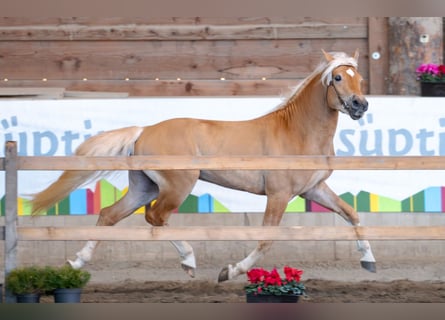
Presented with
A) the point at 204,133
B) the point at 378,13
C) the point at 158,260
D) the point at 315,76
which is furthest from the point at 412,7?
the point at 158,260

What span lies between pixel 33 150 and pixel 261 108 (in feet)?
6.50

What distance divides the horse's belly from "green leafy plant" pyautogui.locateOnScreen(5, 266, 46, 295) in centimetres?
226

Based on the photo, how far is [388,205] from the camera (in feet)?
35.2

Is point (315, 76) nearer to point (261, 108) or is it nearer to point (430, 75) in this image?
point (261, 108)

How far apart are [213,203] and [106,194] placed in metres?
0.92

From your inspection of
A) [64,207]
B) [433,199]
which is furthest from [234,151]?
[433,199]

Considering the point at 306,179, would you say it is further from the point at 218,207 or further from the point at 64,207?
the point at 64,207

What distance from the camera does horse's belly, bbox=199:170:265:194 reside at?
32.2 ft

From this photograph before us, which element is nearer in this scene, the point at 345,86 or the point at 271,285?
the point at 271,285

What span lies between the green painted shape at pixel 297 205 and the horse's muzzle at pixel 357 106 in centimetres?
157

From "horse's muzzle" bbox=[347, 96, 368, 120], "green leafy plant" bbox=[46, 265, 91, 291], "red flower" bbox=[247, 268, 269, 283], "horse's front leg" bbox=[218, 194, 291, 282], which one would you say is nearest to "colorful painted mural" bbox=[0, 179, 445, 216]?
"horse's front leg" bbox=[218, 194, 291, 282]

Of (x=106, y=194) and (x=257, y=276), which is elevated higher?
(x=106, y=194)

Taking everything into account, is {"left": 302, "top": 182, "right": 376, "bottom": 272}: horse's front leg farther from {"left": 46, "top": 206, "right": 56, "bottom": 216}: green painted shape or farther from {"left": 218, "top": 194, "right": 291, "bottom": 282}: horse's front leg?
{"left": 46, "top": 206, "right": 56, "bottom": 216}: green painted shape

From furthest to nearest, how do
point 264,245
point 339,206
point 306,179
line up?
point 339,206, point 306,179, point 264,245
